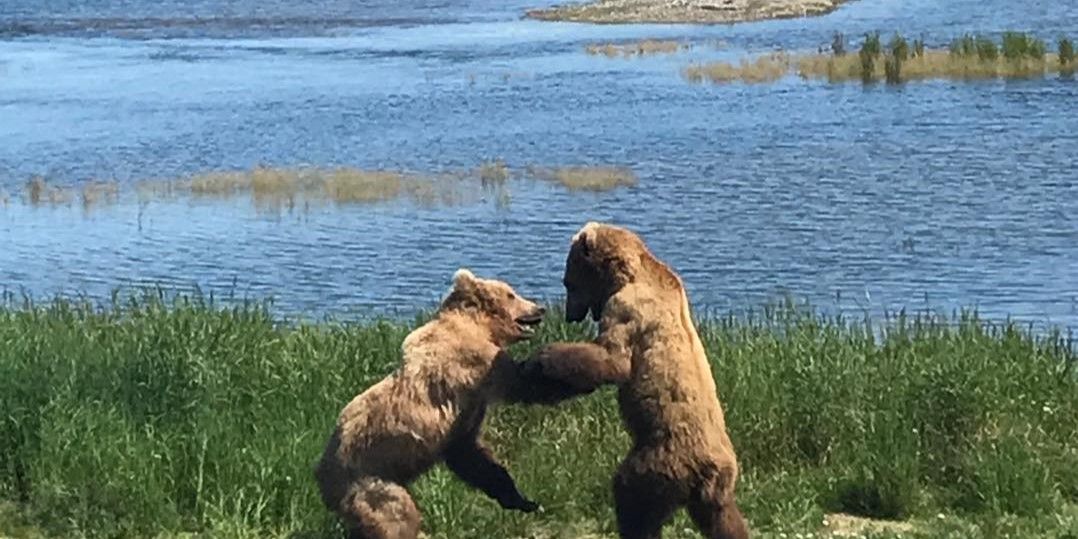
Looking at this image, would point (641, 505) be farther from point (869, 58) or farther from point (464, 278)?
point (869, 58)

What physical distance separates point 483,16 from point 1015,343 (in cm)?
5577

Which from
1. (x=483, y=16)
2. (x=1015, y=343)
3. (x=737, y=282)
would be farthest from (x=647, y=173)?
(x=483, y=16)

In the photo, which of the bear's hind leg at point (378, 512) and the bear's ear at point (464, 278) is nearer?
the bear's hind leg at point (378, 512)

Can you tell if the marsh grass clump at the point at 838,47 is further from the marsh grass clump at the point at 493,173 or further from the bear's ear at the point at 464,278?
the bear's ear at the point at 464,278

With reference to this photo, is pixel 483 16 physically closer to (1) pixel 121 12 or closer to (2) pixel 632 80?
(1) pixel 121 12

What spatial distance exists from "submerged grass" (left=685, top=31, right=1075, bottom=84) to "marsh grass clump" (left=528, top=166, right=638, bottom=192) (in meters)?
10.9

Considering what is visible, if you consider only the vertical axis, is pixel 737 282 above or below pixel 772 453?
below

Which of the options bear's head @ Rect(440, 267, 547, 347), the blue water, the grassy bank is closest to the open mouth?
bear's head @ Rect(440, 267, 547, 347)

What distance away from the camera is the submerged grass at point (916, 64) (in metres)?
37.0

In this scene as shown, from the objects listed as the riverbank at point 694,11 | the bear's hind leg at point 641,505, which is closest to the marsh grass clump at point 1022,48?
the riverbank at point 694,11

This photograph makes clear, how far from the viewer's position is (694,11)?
192ft

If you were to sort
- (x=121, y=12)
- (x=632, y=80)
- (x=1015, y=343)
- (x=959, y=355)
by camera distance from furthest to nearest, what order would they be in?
(x=121, y=12)
(x=632, y=80)
(x=1015, y=343)
(x=959, y=355)

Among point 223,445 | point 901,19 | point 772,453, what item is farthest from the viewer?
point 901,19

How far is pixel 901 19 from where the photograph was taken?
52.3 meters
